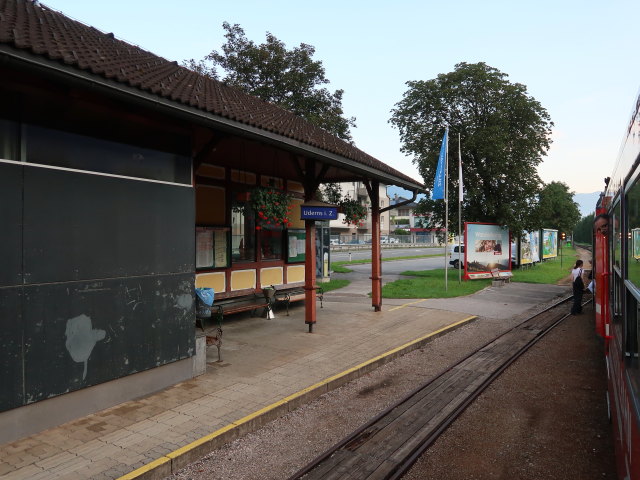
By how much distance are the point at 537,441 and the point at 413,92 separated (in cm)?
2621

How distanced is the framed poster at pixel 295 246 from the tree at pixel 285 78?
38.2ft

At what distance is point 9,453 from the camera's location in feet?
13.6

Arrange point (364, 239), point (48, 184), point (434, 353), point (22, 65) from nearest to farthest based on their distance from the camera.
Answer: point (22, 65)
point (48, 184)
point (434, 353)
point (364, 239)

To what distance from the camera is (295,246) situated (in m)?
13.1

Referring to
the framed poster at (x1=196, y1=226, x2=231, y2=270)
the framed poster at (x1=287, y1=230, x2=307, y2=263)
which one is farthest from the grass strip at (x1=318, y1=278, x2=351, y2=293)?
the framed poster at (x1=196, y1=226, x2=231, y2=270)

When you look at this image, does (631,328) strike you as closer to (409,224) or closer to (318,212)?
(318,212)

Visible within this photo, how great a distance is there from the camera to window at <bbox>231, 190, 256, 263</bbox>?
10.9m

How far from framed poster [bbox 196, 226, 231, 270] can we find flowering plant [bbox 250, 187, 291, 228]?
2.13 m

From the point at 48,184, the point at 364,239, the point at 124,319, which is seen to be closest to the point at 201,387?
the point at 124,319

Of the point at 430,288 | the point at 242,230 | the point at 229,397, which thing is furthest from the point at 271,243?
the point at 430,288

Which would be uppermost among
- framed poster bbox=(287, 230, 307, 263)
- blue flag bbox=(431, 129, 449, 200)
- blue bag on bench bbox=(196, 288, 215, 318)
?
blue flag bbox=(431, 129, 449, 200)

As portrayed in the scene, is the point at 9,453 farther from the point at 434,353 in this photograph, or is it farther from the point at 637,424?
the point at 434,353

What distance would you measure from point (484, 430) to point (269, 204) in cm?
488

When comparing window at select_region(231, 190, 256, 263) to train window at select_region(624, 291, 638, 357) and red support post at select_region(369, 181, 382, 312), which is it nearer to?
red support post at select_region(369, 181, 382, 312)
